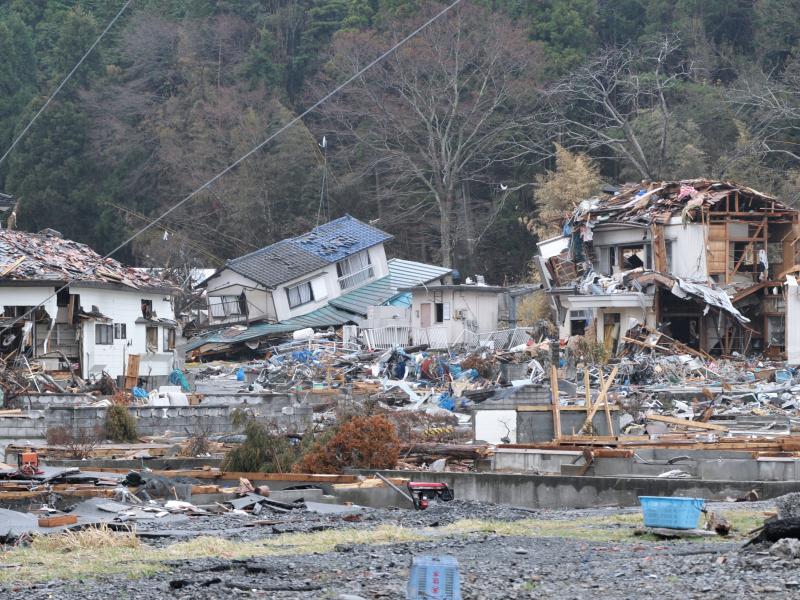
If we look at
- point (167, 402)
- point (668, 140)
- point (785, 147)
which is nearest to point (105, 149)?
point (668, 140)

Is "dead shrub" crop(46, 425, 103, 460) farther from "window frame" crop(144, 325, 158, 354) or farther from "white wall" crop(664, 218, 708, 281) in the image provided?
"white wall" crop(664, 218, 708, 281)

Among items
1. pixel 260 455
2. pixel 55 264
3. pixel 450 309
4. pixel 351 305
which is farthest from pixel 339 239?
pixel 260 455

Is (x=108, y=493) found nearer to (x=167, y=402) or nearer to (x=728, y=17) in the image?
(x=167, y=402)

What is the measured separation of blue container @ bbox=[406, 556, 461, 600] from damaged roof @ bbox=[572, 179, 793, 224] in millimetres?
33303

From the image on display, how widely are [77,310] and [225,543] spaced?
21.6m

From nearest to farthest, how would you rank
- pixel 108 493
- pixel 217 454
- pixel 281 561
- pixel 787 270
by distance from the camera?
1. pixel 281 561
2. pixel 108 493
3. pixel 217 454
4. pixel 787 270

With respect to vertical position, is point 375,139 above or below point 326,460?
above

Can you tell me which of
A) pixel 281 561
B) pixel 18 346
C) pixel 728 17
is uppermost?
pixel 728 17

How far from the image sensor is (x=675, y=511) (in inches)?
506

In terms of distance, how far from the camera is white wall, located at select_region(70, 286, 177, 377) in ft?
109

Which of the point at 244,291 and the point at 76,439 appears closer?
the point at 76,439

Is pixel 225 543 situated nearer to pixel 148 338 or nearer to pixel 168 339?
pixel 148 338

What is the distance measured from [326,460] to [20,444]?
270 inches

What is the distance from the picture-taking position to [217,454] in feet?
72.1
